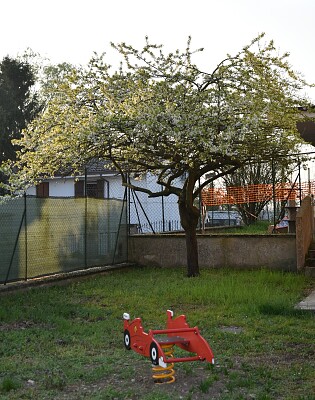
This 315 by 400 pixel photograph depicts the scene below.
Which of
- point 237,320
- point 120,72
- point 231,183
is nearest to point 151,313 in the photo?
point 237,320

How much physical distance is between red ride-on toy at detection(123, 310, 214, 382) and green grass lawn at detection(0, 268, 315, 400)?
7.7 inches

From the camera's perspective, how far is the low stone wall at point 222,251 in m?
16.4

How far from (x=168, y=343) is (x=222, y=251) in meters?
10.8

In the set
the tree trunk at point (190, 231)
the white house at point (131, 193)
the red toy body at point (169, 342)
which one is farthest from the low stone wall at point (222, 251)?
the red toy body at point (169, 342)

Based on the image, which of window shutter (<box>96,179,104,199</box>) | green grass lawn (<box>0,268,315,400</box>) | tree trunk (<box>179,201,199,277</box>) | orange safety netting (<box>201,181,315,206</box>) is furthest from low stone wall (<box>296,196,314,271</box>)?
window shutter (<box>96,179,104,199</box>)

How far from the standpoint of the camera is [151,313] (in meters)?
10.4

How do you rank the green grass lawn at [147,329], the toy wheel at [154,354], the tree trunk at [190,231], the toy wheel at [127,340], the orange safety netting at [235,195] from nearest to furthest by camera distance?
1. the green grass lawn at [147,329]
2. the toy wheel at [154,354]
3. the toy wheel at [127,340]
4. the tree trunk at [190,231]
5. the orange safety netting at [235,195]

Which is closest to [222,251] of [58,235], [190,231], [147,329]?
[190,231]

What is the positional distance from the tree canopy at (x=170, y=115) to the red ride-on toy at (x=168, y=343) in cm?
582

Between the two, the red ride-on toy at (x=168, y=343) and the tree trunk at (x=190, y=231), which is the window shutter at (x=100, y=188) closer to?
the tree trunk at (x=190, y=231)

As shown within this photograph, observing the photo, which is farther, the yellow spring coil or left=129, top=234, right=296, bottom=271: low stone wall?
left=129, top=234, right=296, bottom=271: low stone wall

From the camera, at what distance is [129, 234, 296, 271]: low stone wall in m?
16.4

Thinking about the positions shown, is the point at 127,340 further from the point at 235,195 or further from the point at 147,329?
the point at 235,195

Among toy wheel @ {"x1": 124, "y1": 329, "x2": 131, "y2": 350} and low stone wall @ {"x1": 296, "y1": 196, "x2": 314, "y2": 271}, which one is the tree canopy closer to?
low stone wall @ {"x1": 296, "y1": 196, "x2": 314, "y2": 271}
